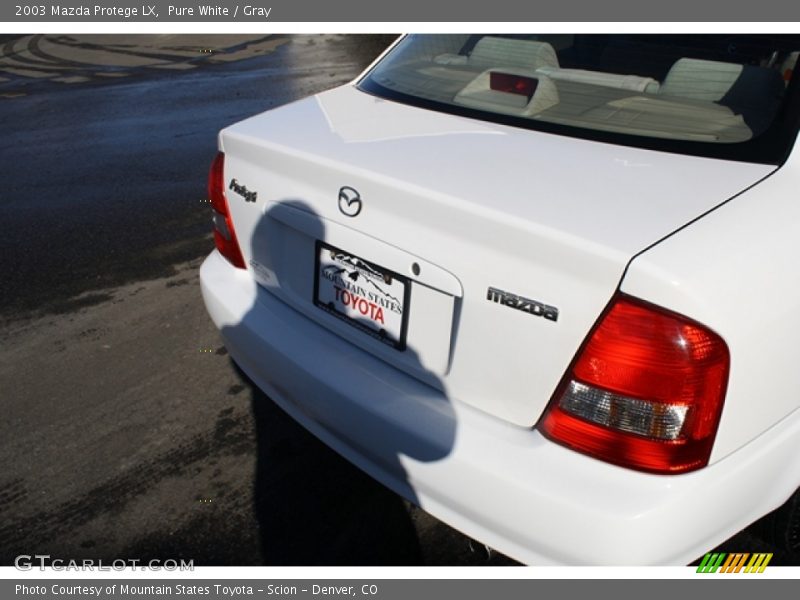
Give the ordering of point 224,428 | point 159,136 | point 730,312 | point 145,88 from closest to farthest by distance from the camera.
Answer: point 730,312 < point 224,428 < point 159,136 < point 145,88

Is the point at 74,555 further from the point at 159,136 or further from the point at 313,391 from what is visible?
the point at 159,136

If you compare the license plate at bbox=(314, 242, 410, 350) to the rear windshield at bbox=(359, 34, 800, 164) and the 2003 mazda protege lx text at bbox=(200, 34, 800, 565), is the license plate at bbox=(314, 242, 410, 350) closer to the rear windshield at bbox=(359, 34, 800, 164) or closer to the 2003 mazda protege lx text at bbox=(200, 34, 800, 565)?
the 2003 mazda protege lx text at bbox=(200, 34, 800, 565)

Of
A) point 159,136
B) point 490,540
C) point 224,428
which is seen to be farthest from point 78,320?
point 159,136

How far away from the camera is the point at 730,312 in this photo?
5.24 feet

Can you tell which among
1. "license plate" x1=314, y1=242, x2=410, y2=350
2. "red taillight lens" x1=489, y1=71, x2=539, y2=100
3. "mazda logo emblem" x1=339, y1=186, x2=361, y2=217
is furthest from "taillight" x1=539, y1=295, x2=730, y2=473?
"red taillight lens" x1=489, y1=71, x2=539, y2=100

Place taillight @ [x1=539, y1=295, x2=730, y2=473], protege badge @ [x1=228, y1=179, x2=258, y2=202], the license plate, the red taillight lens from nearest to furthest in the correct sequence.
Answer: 1. taillight @ [x1=539, y1=295, x2=730, y2=473]
2. the license plate
3. protege badge @ [x1=228, y1=179, x2=258, y2=202]
4. the red taillight lens

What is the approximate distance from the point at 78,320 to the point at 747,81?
3284 millimetres

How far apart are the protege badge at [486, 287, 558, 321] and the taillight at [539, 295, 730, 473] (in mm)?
103

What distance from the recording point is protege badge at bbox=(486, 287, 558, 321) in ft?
5.54

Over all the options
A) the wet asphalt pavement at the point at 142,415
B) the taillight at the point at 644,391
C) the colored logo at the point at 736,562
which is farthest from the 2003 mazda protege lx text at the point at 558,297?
the wet asphalt pavement at the point at 142,415

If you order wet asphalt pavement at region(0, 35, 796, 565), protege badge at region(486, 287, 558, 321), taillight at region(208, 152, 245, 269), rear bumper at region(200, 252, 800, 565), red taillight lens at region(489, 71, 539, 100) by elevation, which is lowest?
wet asphalt pavement at region(0, 35, 796, 565)

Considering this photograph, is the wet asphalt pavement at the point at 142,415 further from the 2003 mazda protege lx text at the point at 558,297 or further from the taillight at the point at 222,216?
the taillight at the point at 222,216

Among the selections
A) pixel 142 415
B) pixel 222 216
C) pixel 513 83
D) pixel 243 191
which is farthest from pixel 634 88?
pixel 142 415

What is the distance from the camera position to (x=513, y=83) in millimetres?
2615
